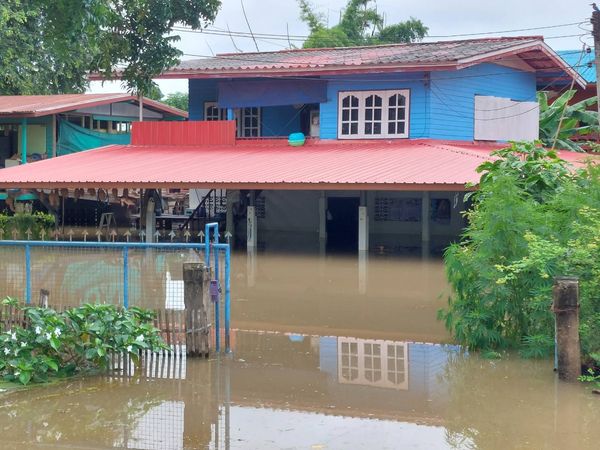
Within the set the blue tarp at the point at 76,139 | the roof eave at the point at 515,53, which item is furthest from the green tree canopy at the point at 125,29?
the blue tarp at the point at 76,139

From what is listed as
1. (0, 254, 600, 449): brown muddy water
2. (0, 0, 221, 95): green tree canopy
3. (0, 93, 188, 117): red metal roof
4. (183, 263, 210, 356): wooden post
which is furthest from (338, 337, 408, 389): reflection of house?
(0, 93, 188, 117): red metal roof

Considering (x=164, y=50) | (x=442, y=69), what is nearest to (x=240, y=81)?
(x=442, y=69)

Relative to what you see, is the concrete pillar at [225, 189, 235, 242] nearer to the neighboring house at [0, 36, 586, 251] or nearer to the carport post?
the neighboring house at [0, 36, 586, 251]

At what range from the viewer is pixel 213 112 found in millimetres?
30109

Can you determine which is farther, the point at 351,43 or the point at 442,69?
the point at 351,43

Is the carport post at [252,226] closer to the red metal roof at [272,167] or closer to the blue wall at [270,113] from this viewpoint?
the red metal roof at [272,167]

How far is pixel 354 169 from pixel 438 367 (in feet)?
38.3

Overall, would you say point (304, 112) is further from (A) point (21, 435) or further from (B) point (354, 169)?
(A) point (21, 435)

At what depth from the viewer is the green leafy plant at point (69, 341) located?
9.58m

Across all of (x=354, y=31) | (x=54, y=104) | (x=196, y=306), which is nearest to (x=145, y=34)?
(x=196, y=306)

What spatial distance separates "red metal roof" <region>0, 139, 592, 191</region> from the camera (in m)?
20.6

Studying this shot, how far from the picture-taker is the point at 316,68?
2561 cm

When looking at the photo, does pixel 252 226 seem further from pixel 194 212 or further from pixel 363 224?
pixel 194 212

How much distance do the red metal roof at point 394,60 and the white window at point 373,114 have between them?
1073mm
